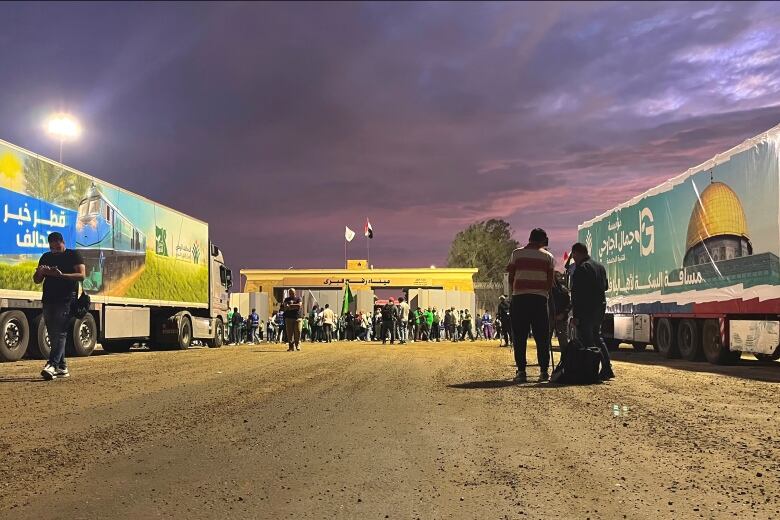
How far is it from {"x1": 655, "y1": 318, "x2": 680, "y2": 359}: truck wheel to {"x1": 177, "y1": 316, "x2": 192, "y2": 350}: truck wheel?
49.5 feet

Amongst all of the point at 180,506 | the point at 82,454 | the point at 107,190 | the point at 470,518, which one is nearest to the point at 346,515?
the point at 470,518

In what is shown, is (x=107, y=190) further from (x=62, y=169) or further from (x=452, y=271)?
(x=452, y=271)

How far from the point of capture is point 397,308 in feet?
104

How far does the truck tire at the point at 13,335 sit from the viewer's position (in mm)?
14345

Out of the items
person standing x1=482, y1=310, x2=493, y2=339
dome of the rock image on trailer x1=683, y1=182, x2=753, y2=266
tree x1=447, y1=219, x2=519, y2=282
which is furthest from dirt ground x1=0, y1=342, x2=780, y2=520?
tree x1=447, y1=219, x2=519, y2=282

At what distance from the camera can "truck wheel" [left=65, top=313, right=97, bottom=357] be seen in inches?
672

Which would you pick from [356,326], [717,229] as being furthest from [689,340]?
[356,326]

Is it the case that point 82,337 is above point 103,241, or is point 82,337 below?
below

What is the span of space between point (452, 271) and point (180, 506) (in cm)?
5592

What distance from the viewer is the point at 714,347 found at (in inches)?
564

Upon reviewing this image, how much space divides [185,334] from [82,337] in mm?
6356

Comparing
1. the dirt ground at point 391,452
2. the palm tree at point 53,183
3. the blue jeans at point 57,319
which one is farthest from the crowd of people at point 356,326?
the dirt ground at point 391,452

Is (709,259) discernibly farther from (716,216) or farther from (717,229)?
(716,216)

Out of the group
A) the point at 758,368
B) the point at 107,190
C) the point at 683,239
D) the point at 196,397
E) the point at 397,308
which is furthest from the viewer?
the point at 397,308
